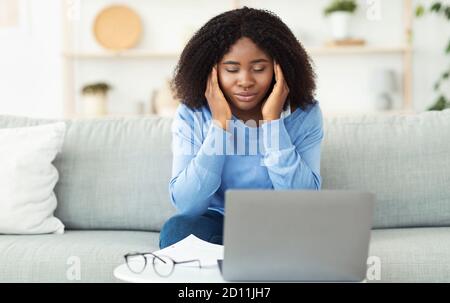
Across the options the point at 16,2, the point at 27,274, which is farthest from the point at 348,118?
the point at 16,2

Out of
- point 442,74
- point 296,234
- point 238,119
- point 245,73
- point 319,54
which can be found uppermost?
point 319,54

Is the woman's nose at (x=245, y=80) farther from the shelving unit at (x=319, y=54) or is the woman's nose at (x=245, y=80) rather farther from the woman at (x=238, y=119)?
the shelving unit at (x=319, y=54)

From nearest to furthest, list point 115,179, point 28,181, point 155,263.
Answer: point 155,263 → point 28,181 → point 115,179

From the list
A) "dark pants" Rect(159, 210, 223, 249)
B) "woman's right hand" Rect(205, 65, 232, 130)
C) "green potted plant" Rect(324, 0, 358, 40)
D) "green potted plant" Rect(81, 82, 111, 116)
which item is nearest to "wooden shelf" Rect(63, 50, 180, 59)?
"green potted plant" Rect(81, 82, 111, 116)

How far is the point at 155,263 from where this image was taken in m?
1.24

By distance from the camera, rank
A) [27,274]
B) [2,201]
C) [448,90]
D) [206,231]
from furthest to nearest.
→ [448,90], [2,201], [27,274], [206,231]

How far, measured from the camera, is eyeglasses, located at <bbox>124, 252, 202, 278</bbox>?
1199 mm

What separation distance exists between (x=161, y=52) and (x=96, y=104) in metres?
0.55

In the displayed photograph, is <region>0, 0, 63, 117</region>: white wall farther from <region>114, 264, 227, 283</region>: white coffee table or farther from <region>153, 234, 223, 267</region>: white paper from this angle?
<region>114, 264, 227, 283</region>: white coffee table

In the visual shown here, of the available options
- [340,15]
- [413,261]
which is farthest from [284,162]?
[340,15]

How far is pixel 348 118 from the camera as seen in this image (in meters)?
2.21

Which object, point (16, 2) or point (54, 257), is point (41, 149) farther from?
point (16, 2)

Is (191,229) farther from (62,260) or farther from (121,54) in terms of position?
(121,54)

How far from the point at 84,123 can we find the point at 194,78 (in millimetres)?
602
